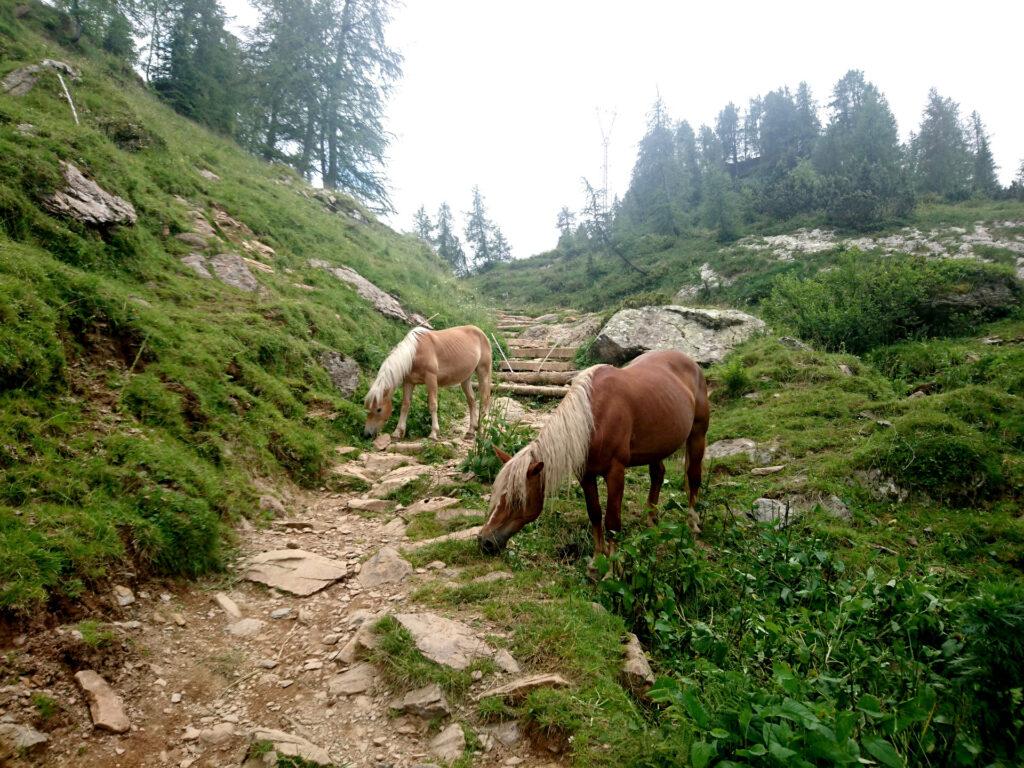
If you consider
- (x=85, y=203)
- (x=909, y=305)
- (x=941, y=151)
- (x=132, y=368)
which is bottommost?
(x=132, y=368)

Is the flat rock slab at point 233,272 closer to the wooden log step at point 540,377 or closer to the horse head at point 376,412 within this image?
the horse head at point 376,412

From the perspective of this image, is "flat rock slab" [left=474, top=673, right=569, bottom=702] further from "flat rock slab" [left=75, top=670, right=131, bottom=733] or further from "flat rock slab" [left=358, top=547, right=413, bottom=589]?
"flat rock slab" [left=75, top=670, right=131, bottom=733]

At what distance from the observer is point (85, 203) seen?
615cm

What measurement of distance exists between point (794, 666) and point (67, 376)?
18.9 ft

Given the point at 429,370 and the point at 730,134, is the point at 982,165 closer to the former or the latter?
the point at 730,134

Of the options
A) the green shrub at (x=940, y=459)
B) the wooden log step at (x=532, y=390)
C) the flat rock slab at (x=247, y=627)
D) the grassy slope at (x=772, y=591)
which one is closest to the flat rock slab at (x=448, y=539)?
the grassy slope at (x=772, y=591)

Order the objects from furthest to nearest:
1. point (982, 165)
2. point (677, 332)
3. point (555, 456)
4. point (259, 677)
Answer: point (982, 165), point (677, 332), point (555, 456), point (259, 677)

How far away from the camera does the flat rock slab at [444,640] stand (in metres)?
2.85

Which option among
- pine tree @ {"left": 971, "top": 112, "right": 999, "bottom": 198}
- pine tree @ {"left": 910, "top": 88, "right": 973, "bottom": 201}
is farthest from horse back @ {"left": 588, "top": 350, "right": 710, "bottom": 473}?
pine tree @ {"left": 910, "top": 88, "right": 973, "bottom": 201}

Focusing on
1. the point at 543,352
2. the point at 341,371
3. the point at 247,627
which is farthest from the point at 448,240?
the point at 247,627

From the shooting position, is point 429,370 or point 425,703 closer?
point 425,703

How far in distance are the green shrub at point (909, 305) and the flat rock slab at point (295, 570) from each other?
1031 cm

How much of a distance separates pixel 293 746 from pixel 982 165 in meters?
48.3

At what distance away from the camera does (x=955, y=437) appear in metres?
5.11
